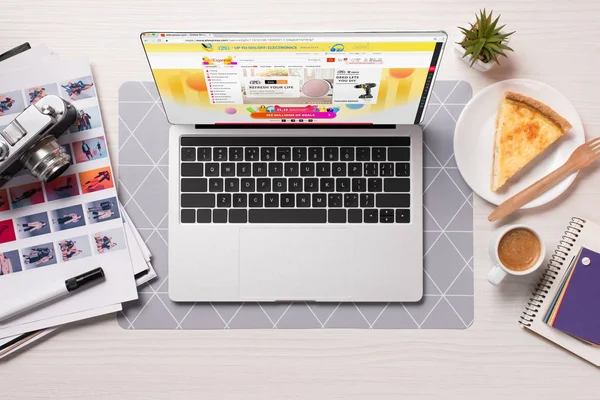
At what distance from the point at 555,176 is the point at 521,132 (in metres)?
0.11

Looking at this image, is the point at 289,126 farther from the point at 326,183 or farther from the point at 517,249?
the point at 517,249

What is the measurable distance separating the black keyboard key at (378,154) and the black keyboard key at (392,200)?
0.07 m

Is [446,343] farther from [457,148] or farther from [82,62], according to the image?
[82,62]

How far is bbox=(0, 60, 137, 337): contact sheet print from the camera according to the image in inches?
39.8

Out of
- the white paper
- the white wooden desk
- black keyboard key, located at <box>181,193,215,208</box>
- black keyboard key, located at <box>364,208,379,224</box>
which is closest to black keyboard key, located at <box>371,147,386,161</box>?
black keyboard key, located at <box>364,208,379,224</box>

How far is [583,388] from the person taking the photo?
3.36 feet

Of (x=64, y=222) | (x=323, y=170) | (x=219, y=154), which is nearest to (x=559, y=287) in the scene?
(x=323, y=170)

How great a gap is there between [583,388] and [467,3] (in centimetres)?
83

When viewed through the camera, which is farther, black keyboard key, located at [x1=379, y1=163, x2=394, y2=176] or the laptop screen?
black keyboard key, located at [x1=379, y1=163, x2=394, y2=176]

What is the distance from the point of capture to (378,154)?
39.6 inches

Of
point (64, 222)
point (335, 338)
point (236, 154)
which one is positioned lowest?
point (335, 338)

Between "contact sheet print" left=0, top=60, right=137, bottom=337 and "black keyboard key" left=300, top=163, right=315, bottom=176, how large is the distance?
39 centimetres

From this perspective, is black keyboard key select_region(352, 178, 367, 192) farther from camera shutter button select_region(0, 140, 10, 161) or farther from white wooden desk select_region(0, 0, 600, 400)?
camera shutter button select_region(0, 140, 10, 161)

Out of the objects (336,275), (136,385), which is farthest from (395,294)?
(136,385)
